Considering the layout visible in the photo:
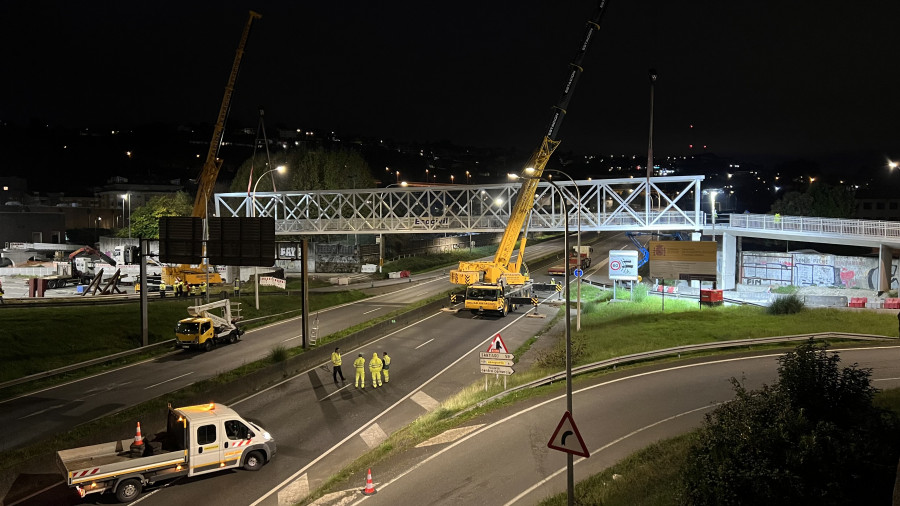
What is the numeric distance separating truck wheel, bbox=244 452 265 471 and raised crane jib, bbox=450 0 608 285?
2947 centimetres

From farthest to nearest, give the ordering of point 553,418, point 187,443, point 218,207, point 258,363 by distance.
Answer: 1. point 218,207
2. point 258,363
3. point 553,418
4. point 187,443

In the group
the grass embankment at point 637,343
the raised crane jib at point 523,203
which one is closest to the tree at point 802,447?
the grass embankment at point 637,343

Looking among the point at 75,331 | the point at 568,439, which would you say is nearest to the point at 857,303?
the point at 568,439

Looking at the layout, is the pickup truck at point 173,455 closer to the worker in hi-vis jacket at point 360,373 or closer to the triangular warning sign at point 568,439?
the worker in hi-vis jacket at point 360,373

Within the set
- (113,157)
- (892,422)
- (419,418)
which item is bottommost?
(419,418)

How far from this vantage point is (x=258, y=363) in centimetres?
2600

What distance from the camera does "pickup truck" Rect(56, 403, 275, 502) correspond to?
45.8ft

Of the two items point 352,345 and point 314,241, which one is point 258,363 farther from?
point 314,241

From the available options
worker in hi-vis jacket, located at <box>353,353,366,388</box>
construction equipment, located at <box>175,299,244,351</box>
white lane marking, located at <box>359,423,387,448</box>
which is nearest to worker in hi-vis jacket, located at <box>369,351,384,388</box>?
worker in hi-vis jacket, located at <box>353,353,366,388</box>

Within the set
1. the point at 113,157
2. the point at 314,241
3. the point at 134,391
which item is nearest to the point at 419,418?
the point at 134,391

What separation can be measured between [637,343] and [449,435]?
13453 mm

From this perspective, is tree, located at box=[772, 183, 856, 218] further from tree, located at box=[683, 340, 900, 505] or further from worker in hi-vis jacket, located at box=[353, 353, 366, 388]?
tree, located at box=[683, 340, 900, 505]

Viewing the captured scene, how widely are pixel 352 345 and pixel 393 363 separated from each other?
4.06 metres

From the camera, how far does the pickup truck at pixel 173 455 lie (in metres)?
14.0
